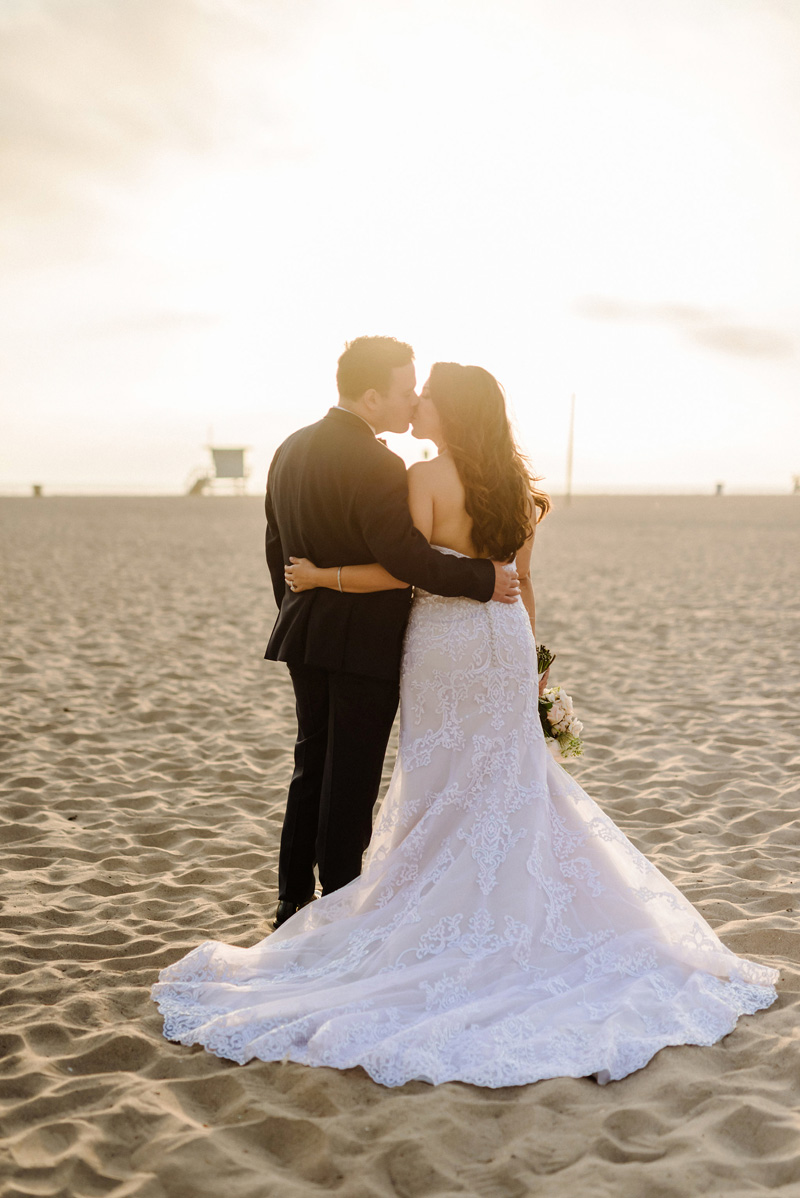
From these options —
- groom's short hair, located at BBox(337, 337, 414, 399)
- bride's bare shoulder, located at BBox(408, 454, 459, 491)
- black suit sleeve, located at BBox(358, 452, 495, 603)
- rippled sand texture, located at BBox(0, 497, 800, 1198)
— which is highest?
groom's short hair, located at BBox(337, 337, 414, 399)

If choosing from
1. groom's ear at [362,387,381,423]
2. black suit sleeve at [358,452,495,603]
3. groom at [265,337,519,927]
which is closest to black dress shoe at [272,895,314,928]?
groom at [265,337,519,927]

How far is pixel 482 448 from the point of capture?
3.41 meters

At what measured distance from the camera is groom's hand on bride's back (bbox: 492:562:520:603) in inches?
138

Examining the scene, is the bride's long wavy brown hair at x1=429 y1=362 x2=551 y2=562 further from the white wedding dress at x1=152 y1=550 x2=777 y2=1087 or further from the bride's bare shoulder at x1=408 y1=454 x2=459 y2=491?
the white wedding dress at x1=152 y1=550 x2=777 y2=1087

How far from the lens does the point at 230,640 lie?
35.7ft

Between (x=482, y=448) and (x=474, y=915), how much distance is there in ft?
5.28

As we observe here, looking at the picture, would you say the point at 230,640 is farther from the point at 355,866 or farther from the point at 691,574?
the point at 691,574

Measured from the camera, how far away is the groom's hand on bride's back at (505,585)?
3.50 meters

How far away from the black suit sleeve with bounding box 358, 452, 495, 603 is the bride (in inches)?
4.0

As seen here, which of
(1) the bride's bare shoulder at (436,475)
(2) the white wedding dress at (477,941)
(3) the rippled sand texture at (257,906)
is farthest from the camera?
(1) the bride's bare shoulder at (436,475)

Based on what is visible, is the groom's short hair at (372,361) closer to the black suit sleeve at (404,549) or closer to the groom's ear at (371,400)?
the groom's ear at (371,400)

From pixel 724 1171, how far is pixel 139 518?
34.8 m

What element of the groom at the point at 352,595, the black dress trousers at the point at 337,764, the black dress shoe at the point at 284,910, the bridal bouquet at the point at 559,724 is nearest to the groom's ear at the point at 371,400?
the groom at the point at 352,595

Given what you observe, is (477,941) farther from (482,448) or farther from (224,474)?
(224,474)
